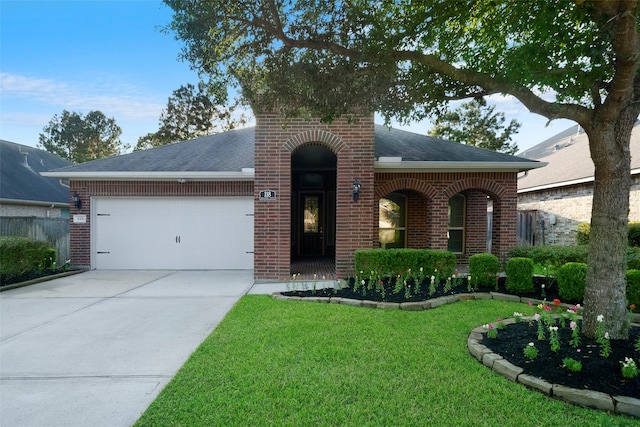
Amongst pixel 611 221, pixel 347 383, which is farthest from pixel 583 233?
pixel 347 383

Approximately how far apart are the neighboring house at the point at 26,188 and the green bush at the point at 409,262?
38.4 feet

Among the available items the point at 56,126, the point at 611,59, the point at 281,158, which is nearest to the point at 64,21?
the point at 281,158

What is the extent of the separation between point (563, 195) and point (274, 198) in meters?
11.9

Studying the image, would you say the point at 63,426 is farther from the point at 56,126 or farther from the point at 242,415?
the point at 56,126

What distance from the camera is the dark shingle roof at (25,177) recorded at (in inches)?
505

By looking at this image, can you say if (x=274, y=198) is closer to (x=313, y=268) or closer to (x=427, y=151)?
(x=313, y=268)

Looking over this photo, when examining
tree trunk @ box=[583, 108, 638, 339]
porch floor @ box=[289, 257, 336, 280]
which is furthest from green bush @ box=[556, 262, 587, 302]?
porch floor @ box=[289, 257, 336, 280]

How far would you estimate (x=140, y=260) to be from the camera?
30.6 ft

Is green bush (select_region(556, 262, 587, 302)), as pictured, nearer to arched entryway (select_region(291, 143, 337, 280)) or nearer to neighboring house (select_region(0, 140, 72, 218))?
arched entryway (select_region(291, 143, 337, 280))

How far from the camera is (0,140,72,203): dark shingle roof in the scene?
12.8 meters

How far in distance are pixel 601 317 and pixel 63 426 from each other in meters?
5.01

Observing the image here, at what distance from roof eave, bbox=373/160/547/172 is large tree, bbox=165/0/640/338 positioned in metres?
3.54

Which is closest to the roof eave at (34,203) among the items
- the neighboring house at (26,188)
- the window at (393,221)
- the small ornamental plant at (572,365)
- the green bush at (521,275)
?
the neighboring house at (26,188)

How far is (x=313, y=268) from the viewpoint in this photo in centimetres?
912
